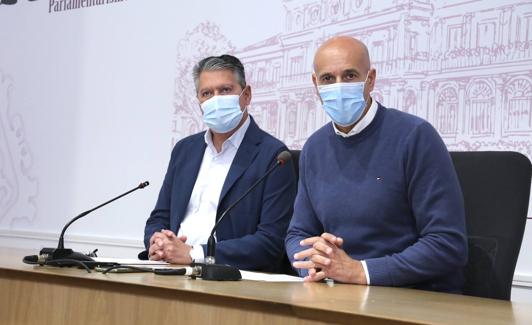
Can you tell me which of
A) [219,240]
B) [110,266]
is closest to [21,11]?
[219,240]

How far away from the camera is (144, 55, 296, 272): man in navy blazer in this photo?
2.58m

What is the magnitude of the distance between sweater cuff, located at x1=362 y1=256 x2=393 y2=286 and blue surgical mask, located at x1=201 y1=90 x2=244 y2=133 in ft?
3.37

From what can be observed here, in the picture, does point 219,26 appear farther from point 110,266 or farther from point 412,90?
A: point 110,266

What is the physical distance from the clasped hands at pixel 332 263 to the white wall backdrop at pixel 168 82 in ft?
3.13

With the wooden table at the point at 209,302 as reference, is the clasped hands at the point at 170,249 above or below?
above

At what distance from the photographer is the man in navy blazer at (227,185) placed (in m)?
2.58

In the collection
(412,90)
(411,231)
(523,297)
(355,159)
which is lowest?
(523,297)

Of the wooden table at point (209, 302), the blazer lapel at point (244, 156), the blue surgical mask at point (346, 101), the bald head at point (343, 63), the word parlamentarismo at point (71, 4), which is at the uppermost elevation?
the word parlamentarismo at point (71, 4)

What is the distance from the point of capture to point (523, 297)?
2.56 meters

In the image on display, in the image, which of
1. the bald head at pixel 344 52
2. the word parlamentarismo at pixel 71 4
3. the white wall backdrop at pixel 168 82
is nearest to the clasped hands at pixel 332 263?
the bald head at pixel 344 52

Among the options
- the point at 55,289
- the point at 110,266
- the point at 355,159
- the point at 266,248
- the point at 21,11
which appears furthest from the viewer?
the point at 21,11

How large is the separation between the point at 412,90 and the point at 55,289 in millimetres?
1643

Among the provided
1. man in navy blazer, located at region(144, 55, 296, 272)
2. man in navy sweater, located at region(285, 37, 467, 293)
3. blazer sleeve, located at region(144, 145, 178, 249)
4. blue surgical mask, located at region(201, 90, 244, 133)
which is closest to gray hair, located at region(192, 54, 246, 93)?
man in navy blazer, located at region(144, 55, 296, 272)

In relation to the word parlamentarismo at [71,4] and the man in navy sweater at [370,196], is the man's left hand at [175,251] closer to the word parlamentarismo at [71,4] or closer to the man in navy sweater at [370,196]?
the man in navy sweater at [370,196]
